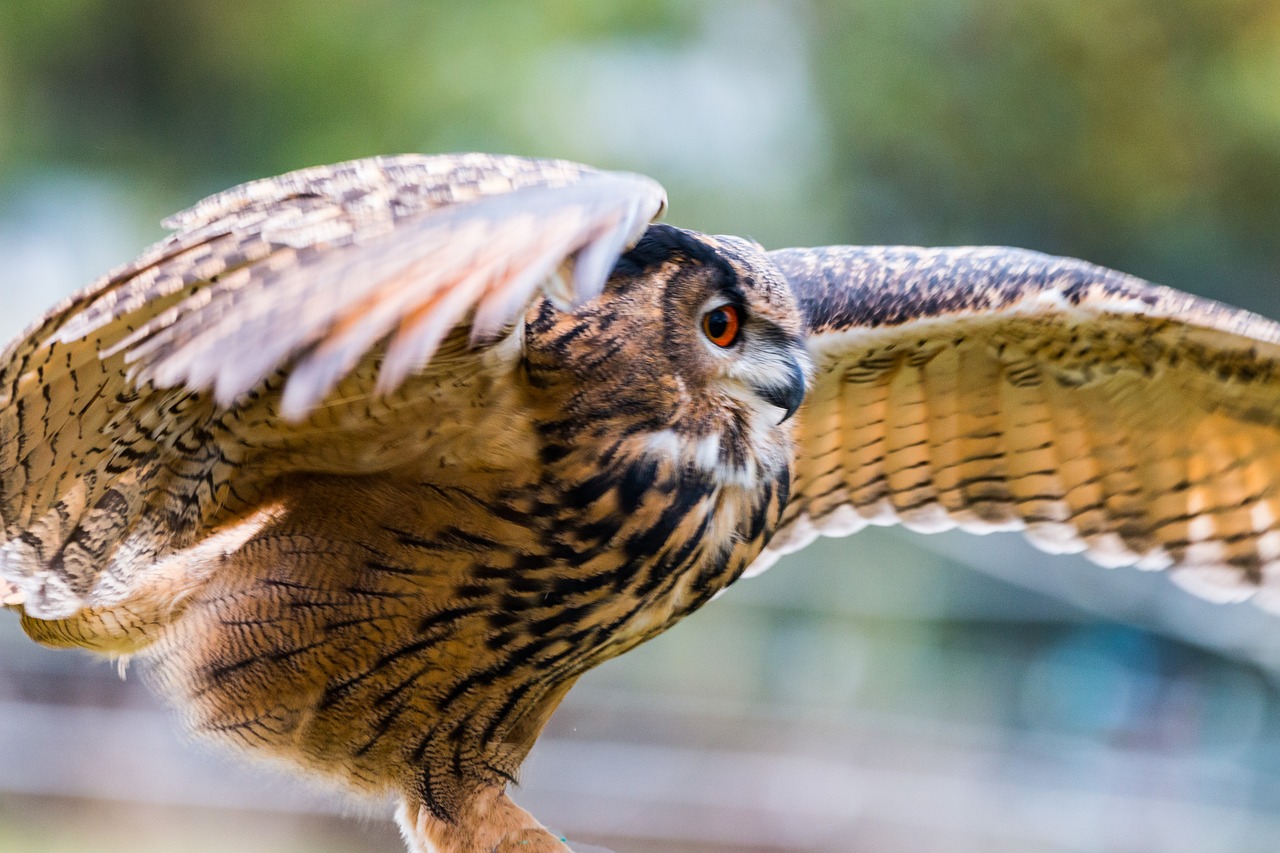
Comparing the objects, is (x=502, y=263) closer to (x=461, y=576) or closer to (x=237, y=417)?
(x=237, y=417)

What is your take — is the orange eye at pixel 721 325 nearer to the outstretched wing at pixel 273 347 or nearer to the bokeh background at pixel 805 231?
the outstretched wing at pixel 273 347

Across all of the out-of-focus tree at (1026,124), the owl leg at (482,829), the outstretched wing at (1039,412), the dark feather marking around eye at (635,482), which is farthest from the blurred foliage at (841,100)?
the dark feather marking around eye at (635,482)

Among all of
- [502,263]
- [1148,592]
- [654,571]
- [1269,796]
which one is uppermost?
[1148,592]

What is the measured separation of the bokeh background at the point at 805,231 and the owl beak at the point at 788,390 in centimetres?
355

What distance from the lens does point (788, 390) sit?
202 cm

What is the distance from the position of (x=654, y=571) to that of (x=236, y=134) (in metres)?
5.37

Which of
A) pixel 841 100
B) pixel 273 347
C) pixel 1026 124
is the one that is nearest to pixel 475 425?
pixel 273 347

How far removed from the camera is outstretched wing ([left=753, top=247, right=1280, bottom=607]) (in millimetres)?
2424

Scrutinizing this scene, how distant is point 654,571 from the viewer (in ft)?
6.45

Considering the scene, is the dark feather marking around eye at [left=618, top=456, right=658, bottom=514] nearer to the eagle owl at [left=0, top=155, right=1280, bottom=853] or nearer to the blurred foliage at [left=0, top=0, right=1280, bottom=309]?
the eagle owl at [left=0, top=155, right=1280, bottom=853]

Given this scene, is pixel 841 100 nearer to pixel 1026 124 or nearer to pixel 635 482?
pixel 1026 124

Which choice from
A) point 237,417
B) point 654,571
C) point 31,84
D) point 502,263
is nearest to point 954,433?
point 654,571

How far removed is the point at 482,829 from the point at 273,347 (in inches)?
56.8

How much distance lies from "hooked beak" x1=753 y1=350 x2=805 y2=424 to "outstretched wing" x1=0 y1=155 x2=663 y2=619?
478 millimetres
